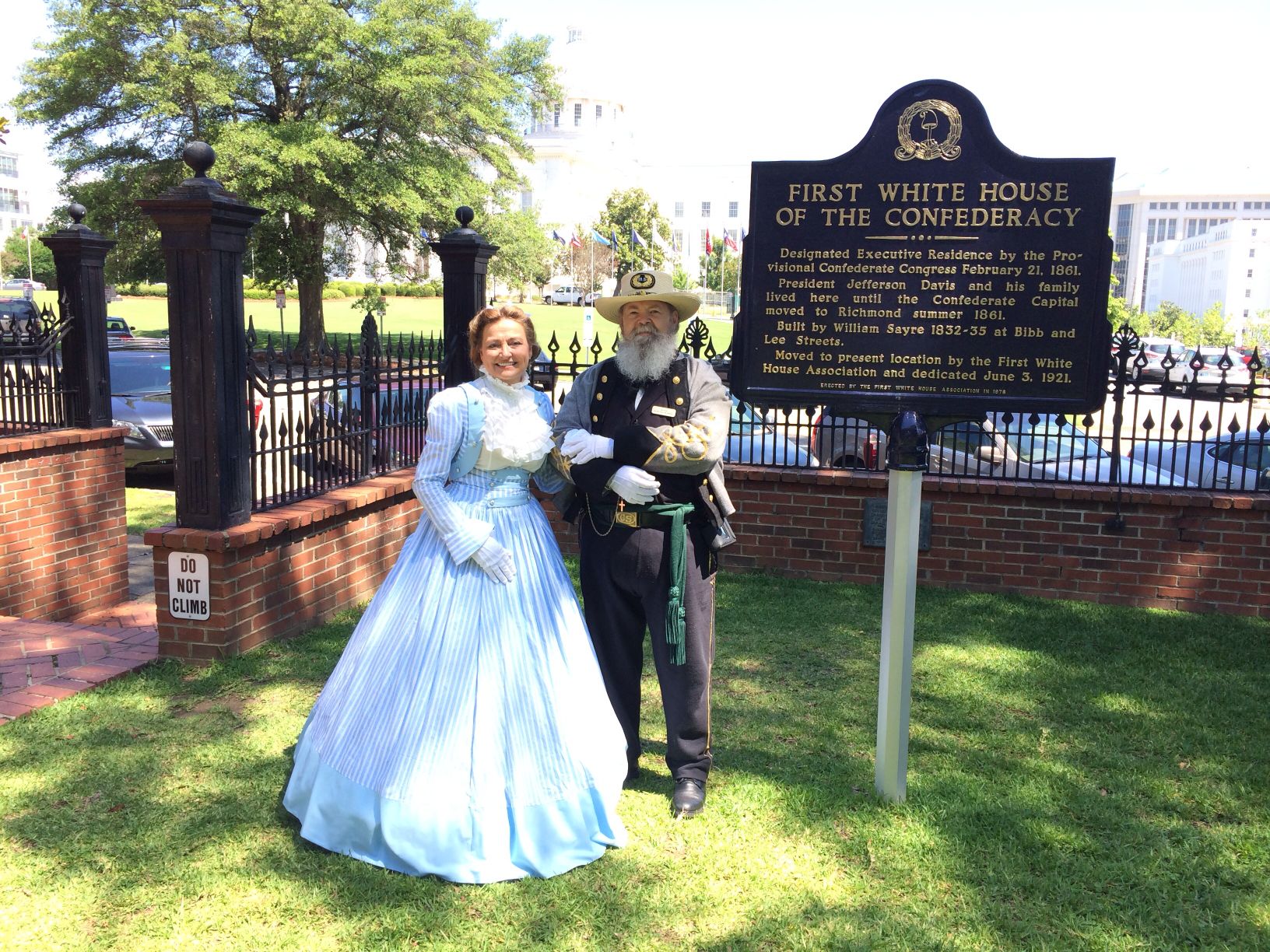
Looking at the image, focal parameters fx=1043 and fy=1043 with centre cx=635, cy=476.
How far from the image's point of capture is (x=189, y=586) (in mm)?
5219

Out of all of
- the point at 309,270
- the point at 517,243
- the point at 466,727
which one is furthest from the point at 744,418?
the point at 309,270

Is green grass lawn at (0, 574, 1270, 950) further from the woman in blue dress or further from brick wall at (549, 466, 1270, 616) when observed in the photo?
brick wall at (549, 466, 1270, 616)

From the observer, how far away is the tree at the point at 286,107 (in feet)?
87.0

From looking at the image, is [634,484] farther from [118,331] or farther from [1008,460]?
[118,331]

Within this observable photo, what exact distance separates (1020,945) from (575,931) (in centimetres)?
130

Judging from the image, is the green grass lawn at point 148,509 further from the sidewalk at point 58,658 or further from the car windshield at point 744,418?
the car windshield at point 744,418

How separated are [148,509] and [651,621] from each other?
8.03 meters

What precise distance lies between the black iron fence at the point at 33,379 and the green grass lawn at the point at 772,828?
3346 mm

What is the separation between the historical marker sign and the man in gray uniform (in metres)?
0.33

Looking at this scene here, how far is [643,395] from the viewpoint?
12.4ft

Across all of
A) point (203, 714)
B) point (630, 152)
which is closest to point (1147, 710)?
point (203, 714)

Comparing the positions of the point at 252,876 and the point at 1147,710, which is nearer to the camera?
the point at 252,876

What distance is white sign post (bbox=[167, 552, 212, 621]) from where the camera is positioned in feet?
17.0

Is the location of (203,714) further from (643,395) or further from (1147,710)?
(1147,710)
